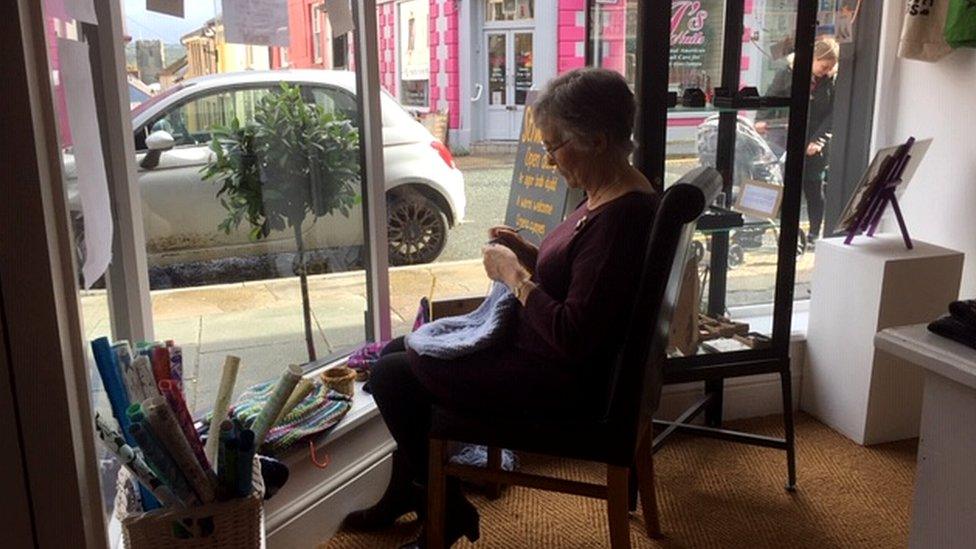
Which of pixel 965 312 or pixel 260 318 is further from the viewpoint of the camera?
pixel 260 318

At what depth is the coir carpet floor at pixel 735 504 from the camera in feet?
6.92

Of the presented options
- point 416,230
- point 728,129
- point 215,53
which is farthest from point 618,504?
point 416,230

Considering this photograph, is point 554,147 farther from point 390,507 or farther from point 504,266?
point 390,507

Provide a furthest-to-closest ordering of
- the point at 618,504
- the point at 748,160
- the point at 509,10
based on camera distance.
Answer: the point at 509,10
the point at 748,160
the point at 618,504

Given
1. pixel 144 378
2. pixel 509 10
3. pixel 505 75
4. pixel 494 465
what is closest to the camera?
pixel 144 378

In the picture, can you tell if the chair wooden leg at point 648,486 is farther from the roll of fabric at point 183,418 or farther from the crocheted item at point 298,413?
the roll of fabric at point 183,418

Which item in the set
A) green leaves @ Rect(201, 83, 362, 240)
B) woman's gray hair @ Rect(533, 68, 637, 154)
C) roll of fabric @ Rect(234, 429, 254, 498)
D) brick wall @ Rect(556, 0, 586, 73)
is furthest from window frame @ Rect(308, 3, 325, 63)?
brick wall @ Rect(556, 0, 586, 73)

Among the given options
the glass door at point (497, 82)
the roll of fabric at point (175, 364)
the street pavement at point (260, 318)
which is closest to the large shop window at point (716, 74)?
the street pavement at point (260, 318)

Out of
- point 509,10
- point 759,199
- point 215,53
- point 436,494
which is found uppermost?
point 509,10

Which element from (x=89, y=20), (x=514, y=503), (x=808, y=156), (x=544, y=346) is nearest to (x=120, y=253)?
(x=89, y=20)

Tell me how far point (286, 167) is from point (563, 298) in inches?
34.0

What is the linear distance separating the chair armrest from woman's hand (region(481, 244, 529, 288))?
38 centimetres

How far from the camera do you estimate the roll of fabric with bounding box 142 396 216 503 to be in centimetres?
132

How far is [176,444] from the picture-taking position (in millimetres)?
1342
